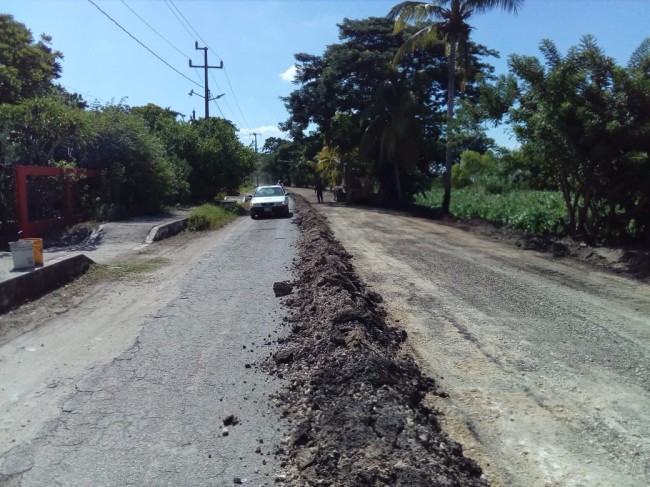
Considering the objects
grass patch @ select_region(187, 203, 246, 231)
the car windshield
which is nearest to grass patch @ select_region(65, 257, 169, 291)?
grass patch @ select_region(187, 203, 246, 231)

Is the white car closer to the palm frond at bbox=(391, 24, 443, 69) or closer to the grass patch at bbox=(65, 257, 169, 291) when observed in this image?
the palm frond at bbox=(391, 24, 443, 69)

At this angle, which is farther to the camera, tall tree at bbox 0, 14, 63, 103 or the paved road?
tall tree at bbox 0, 14, 63, 103

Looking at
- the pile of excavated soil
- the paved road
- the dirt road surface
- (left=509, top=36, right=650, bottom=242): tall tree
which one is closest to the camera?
the pile of excavated soil

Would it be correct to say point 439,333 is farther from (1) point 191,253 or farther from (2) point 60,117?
(2) point 60,117

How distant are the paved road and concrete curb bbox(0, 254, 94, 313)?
3.32 feet

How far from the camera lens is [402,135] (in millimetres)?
34562

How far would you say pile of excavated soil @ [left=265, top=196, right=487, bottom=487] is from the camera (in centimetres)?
376

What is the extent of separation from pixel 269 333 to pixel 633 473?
443cm

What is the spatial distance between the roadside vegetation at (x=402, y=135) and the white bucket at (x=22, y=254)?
263 inches

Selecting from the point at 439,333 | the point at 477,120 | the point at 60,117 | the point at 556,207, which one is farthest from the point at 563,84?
the point at 60,117

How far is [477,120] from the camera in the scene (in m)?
17.8

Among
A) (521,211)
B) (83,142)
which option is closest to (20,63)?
(83,142)

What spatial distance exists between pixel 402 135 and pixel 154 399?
30924 millimetres

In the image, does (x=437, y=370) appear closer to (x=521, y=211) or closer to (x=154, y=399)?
(x=154, y=399)
